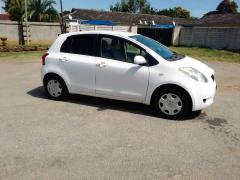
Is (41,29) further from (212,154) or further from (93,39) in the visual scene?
(212,154)

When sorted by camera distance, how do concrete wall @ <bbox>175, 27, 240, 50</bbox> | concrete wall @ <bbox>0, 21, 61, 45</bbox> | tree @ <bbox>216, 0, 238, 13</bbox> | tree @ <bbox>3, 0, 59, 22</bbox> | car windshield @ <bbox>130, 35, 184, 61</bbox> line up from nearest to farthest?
car windshield @ <bbox>130, 35, 184, 61</bbox> → concrete wall @ <bbox>175, 27, 240, 50</bbox> → concrete wall @ <bbox>0, 21, 61, 45</bbox> → tree @ <bbox>3, 0, 59, 22</bbox> → tree @ <bbox>216, 0, 238, 13</bbox>

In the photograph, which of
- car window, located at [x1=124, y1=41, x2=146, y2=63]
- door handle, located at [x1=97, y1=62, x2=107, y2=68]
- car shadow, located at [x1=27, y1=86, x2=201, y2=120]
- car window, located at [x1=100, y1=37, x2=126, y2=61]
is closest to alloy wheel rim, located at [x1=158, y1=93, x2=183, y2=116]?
car shadow, located at [x1=27, y1=86, x2=201, y2=120]

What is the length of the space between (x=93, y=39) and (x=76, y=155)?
10.1ft

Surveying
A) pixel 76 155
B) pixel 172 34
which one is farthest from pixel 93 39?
pixel 172 34

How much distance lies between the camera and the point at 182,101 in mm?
5691

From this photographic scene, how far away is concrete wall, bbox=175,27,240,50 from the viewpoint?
72.5 ft

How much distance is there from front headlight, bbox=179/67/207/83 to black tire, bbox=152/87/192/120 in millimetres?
334

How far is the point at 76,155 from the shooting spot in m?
4.24

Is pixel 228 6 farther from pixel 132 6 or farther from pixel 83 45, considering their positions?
pixel 83 45

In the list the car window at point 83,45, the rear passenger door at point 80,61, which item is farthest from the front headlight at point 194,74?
the car window at point 83,45

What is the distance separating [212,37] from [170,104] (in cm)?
1978

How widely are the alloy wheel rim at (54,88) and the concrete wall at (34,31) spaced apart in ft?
59.2

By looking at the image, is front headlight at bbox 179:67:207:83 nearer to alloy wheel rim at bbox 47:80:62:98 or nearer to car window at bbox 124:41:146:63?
car window at bbox 124:41:146:63

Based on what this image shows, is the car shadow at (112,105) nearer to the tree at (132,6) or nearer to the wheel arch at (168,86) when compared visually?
the wheel arch at (168,86)
